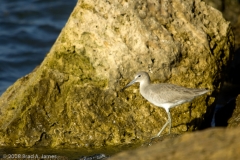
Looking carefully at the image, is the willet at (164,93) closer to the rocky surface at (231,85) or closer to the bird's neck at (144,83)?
the bird's neck at (144,83)

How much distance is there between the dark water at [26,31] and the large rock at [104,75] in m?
5.37

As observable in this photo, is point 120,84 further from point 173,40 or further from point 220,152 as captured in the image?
point 220,152

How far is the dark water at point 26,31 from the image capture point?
15781 millimetres

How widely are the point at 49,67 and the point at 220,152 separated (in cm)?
491

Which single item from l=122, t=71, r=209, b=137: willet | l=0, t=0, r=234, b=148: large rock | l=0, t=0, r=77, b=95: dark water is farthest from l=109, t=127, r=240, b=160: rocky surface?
l=0, t=0, r=77, b=95: dark water

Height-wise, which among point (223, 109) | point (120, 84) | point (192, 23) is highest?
point (192, 23)

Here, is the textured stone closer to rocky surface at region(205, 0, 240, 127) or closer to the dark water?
rocky surface at region(205, 0, 240, 127)

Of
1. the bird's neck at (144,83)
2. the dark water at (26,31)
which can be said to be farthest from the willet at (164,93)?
the dark water at (26,31)

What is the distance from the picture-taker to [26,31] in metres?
17.8

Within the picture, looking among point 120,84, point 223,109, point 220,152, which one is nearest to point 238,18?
point 223,109

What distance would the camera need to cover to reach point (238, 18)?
14.5 meters

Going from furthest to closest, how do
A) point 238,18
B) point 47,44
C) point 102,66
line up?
point 47,44 < point 238,18 < point 102,66

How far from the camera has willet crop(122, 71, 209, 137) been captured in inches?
333

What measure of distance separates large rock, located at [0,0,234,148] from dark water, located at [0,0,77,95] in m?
5.37
